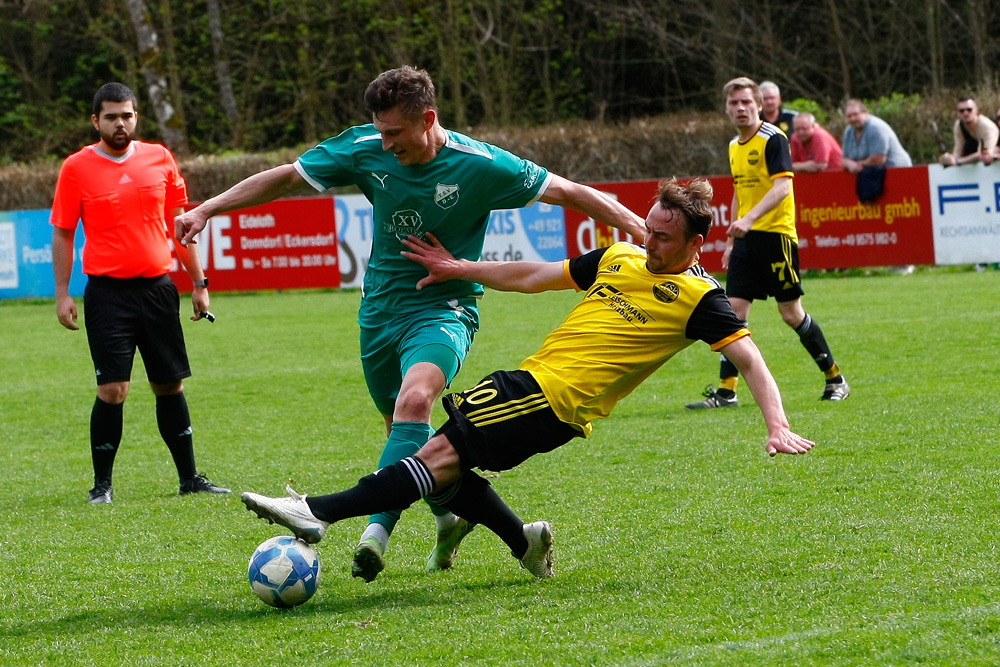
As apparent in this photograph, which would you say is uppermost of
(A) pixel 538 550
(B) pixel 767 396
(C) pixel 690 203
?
(C) pixel 690 203

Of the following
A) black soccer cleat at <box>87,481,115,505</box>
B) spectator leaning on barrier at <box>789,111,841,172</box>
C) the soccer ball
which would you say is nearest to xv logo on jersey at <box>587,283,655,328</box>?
the soccer ball

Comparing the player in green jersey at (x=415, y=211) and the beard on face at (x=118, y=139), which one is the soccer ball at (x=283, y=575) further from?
the beard on face at (x=118, y=139)

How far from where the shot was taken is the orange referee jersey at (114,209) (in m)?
7.07

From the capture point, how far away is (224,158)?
24953 millimetres

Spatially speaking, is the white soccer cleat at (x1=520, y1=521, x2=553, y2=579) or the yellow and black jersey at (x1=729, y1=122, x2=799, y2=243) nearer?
the white soccer cleat at (x1=520, y1=521, x2=553, y2=579)

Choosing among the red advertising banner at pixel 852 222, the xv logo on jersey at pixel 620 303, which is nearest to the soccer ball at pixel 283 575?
the xv logo on jersey at pixel 620 303

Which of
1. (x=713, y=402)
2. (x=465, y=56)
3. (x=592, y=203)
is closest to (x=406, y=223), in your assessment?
(x=592, y=203)

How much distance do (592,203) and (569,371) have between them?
2.66 feet

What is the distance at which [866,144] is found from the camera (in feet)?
53.9

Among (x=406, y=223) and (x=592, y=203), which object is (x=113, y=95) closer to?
(x=406, y=223)

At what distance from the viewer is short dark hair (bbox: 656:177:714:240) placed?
15.4 ft

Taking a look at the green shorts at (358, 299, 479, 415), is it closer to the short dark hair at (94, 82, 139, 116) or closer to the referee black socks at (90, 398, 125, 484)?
the referee black socks at (90, 398, 125, 484)

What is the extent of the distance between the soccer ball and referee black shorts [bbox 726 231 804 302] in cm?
497

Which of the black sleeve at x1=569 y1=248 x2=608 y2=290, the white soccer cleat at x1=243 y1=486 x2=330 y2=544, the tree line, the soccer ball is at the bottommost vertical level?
the soccer ball
